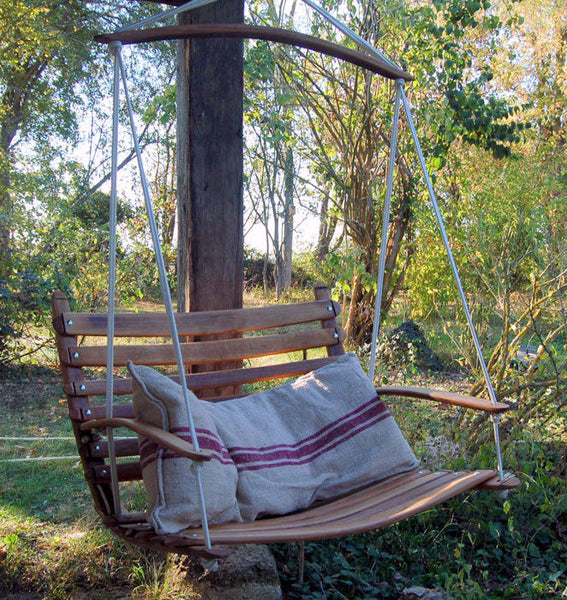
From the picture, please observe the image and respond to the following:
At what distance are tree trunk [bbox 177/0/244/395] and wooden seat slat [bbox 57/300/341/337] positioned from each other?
0.41ft

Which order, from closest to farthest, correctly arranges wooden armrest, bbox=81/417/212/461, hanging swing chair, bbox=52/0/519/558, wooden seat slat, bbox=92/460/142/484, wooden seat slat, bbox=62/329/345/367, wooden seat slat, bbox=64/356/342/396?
wooden armrest, bbox=81/417/212/461, hanging swing chair, bbox=52/0/519/558, wooden seat slat, bbox=92/460/142/484, wooden seat slat, bbox=62/329/345/367, wooden seat slat, bbox=64/356/342/396

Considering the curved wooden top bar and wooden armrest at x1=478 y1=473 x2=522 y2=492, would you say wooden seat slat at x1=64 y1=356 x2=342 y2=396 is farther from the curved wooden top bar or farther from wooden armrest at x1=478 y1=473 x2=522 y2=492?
the curved wooden top bar

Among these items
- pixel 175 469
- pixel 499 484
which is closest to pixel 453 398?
pixel 499 484

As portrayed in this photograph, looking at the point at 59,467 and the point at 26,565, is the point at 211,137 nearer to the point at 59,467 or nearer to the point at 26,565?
the point at 26,565

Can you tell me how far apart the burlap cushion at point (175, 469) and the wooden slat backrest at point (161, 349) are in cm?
22

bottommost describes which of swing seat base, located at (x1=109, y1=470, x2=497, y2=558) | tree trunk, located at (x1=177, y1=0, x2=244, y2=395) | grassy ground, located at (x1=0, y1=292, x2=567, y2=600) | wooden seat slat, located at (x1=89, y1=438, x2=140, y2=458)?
grassy ground, located at (x1=0, y1=292, x2=567, y2=600)

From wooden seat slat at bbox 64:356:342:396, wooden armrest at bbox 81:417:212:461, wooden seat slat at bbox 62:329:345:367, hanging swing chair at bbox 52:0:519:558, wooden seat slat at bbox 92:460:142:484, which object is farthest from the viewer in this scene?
wooden seat slat at bbox 64:356:342:396

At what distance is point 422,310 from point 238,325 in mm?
4246

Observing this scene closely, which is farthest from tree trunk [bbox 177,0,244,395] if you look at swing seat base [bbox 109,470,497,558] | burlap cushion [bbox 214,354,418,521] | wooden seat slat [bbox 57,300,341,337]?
swing seat base [bbox 109,470,497,558]

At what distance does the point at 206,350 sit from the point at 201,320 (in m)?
0.11

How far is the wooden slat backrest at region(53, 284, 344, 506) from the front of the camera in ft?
6.32

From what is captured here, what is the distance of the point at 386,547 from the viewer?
7.70ft

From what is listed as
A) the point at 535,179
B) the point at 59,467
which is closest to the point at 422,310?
the point at 535,179

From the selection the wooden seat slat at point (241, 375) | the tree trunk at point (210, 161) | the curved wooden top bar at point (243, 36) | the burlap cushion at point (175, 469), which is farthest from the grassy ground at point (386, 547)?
the curved wooden top bar at point (243, 36)
